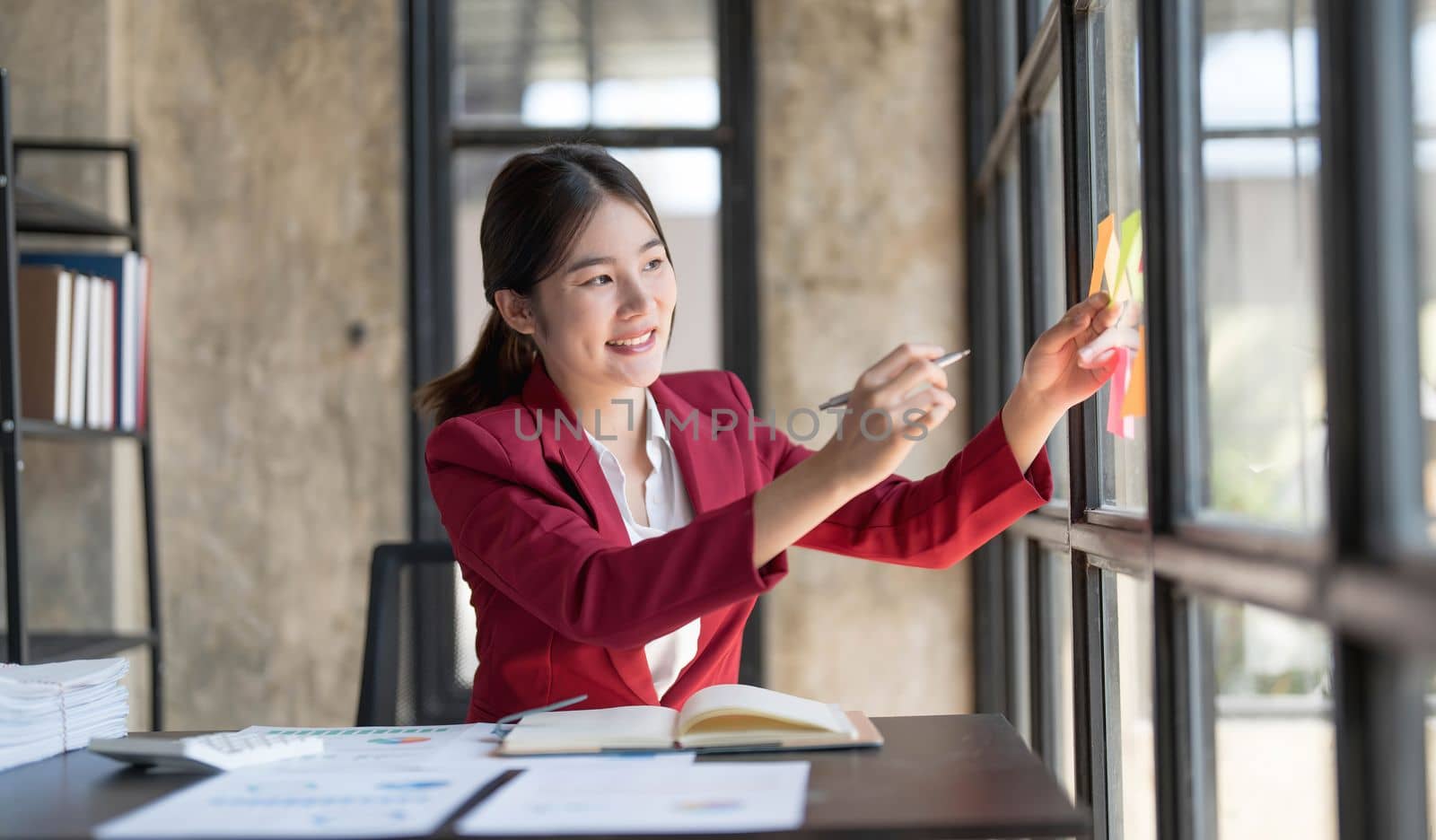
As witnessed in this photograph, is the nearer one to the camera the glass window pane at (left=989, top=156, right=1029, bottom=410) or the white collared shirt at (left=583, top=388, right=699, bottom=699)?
the white collared shirt at (left=583, top=388, right=699, bottom=699)

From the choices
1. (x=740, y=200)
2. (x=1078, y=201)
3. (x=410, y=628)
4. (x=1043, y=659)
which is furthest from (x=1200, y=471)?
(x=740, y=200)

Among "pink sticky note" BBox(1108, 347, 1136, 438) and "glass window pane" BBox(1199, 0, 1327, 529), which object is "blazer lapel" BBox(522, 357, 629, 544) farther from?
"glass window pane" BBox(1199, 0, 1327, 529)

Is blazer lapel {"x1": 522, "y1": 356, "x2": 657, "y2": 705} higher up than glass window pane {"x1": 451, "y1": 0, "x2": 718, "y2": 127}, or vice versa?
glass window pane {"x1": 451, "y1": 0, "x2": 718, "y2": 127}

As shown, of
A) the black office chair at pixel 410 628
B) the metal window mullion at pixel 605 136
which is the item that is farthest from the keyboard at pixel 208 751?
the metal window mullion at pixel 605 136

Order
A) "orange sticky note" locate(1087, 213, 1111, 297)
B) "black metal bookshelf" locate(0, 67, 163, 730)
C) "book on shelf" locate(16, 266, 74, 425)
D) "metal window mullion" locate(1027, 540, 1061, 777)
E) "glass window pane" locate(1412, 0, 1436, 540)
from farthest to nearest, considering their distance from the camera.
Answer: "book on shelf" locate(16, 266, 74, 425)
"black metal bookshelf" locate(0, 67, 163, 730)
"metal window mullion" locate(1027, 540, 1061, 777)
"orange sticky note" locate(1087, 213, 1111, 297)
"glass window pane" locate(1412, 0, 1436, 540)

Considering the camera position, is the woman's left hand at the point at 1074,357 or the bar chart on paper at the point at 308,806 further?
the woman's left hand at the point at 1074,357

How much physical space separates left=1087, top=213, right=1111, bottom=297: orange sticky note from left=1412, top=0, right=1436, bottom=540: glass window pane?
0.75 m

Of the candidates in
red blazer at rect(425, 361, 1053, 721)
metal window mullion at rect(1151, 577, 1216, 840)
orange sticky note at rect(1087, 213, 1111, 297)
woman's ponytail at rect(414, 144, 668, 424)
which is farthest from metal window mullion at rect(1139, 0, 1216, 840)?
woman's ponytail at rect(414, 144, 668, 424)

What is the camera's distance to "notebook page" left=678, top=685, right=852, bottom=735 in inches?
46.6

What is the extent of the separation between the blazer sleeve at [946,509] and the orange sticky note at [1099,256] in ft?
0.64

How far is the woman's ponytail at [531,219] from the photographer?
163cm

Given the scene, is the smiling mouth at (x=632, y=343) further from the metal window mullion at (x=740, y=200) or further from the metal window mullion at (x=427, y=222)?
the metal window mullion at (x=427, y=222)

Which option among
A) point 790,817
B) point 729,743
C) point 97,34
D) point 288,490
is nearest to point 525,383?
point 729,743

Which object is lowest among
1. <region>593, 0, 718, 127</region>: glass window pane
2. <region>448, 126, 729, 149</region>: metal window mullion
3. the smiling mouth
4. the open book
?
the open book
